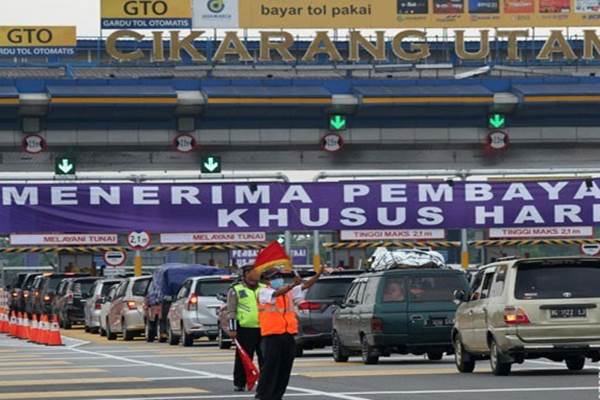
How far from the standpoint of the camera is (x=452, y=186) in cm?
5788

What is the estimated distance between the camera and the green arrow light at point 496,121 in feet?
186

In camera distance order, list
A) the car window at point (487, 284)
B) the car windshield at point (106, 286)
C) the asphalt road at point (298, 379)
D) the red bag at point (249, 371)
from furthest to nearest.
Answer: the car windshield at point (106, 286)
the car window at point (487, 284)
the red bag at point (249, 371)
the asphalt road at point (298, 379)

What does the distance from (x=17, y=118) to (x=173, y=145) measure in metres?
4.52

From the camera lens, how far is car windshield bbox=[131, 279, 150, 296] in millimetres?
46125

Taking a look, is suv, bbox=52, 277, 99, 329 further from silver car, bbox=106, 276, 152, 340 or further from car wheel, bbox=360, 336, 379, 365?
car wheel, bbox=360, 336, 379, 365

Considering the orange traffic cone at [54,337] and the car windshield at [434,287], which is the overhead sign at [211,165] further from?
the car windshield at [434,287]

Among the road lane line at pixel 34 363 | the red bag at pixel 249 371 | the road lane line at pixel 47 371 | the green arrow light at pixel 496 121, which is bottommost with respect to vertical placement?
the road lane line at pixel 34 363

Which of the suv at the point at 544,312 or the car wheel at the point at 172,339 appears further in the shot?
the car wheel at the point at 172,339

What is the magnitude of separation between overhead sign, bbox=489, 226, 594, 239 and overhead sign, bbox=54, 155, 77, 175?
13182mm

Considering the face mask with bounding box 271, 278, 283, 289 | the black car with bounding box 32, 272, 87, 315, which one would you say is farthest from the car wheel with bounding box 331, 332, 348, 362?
the black car with bounding box 32, 272, 87, 315

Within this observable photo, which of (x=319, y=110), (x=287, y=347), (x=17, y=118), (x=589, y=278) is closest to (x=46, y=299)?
(x=17, y=118)

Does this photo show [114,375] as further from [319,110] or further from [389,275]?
[319,110]

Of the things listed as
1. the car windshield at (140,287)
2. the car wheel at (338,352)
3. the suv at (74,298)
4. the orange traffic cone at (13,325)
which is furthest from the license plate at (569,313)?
the suv at (74,298)

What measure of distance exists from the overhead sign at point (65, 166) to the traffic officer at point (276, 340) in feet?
112
